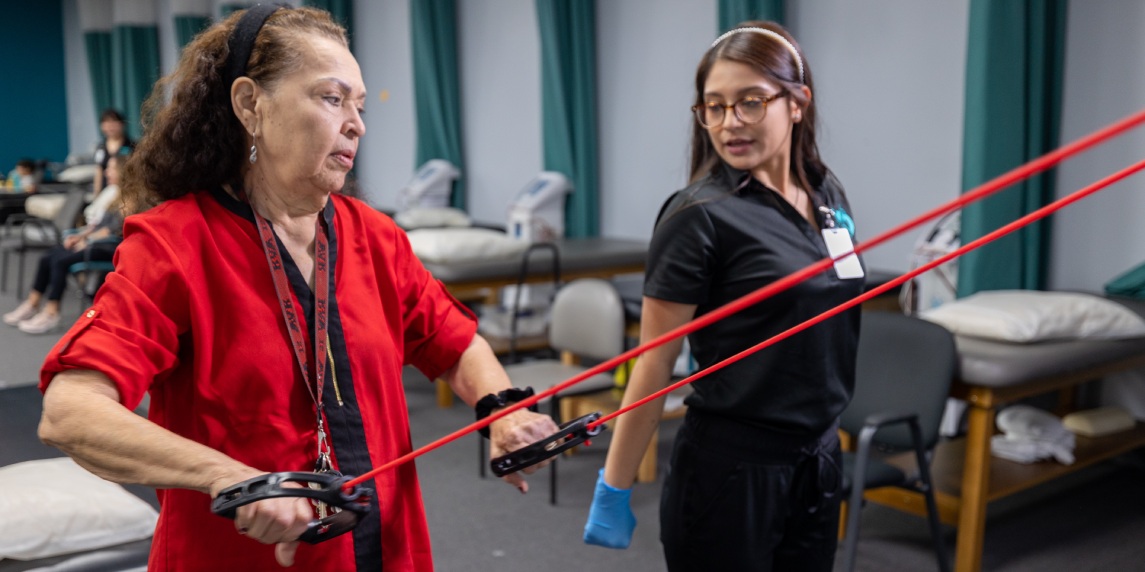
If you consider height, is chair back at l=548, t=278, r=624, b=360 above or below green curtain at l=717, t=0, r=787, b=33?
below

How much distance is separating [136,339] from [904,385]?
2028 millimetres

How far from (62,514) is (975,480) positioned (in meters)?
2.10

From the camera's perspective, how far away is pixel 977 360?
2.46 meters

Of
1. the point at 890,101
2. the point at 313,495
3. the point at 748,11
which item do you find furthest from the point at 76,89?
the point at 313,495

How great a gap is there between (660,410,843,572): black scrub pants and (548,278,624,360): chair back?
180cm

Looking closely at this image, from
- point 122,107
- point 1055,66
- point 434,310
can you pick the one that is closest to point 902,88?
point 1055,66

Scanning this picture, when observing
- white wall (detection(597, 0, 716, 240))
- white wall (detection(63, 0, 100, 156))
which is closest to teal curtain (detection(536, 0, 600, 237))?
white wall (detection(597, 0, 716, 240))

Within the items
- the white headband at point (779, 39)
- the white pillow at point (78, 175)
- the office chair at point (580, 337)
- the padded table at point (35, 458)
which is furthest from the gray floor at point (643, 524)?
the white pillow at point (78, 175)

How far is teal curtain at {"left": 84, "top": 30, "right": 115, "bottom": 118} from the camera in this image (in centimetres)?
1234

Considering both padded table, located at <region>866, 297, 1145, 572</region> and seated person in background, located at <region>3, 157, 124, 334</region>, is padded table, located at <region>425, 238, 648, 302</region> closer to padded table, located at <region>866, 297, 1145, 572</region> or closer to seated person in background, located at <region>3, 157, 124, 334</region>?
padded table, located at <region>866, 297, 1145, 572</region>

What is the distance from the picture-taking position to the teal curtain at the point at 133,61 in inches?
459

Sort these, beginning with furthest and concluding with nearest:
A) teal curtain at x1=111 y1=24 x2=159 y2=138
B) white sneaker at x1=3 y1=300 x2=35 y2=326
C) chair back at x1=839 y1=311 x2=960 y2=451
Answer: teal curtain at x1=111 y1=24 x2=159 y2=138 < white sneaker at x1=3 y1=300 x2=35 y2=326 < chair back at x1=839 y1=311 x2=960 y2=451

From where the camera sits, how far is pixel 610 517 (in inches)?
63.0

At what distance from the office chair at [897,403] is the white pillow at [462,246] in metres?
2.11
